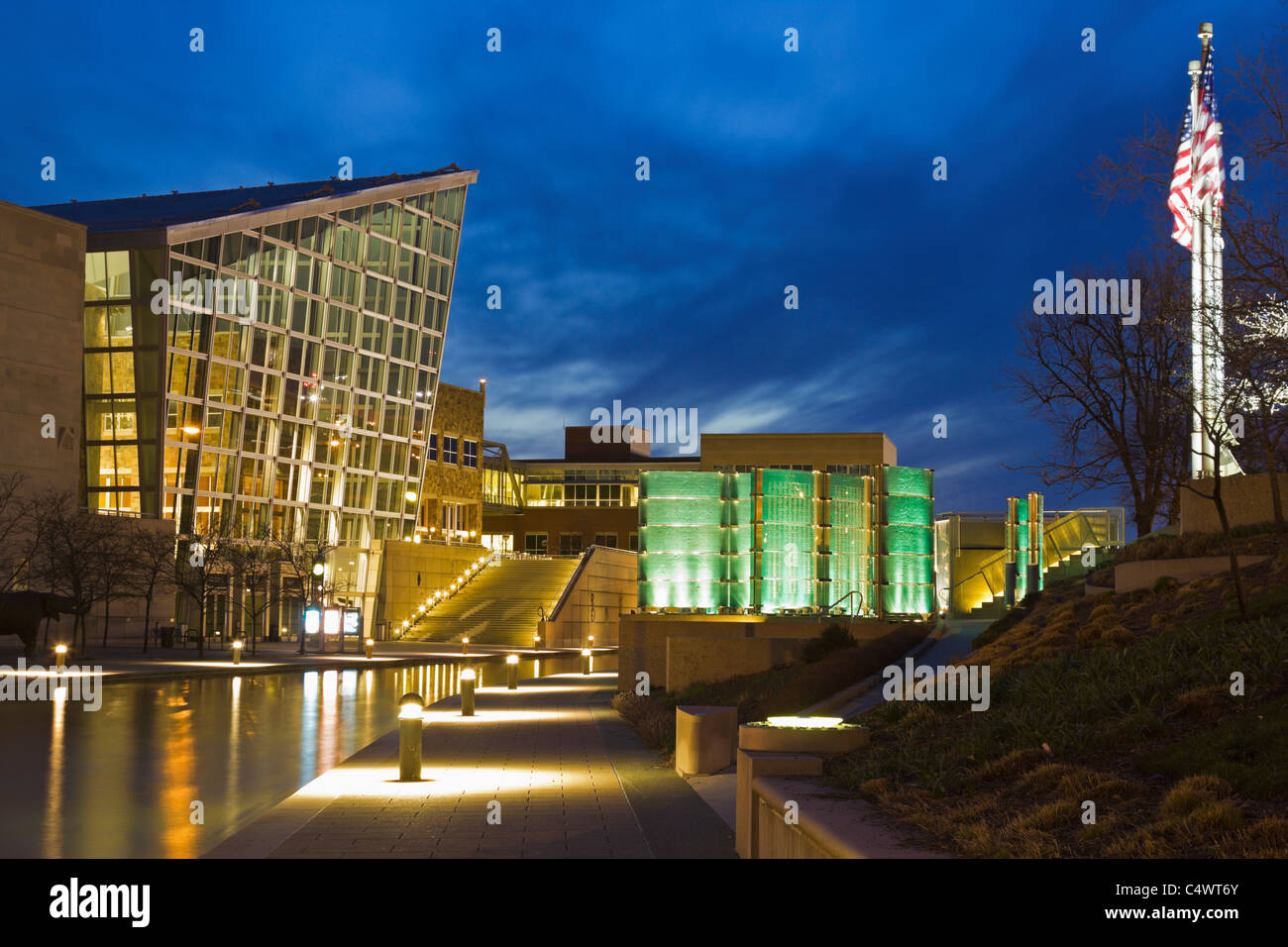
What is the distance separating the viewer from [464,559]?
7931cm

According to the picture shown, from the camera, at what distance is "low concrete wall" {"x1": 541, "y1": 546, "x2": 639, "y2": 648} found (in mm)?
65950

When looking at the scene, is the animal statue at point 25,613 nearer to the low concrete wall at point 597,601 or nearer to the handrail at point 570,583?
the low concrete wall at point 597,601

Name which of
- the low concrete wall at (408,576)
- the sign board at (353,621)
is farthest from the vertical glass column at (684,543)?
the low concrete wall at (408,576)

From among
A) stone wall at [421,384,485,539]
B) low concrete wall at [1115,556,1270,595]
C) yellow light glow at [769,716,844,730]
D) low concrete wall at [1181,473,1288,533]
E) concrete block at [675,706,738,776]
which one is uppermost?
stone wall at [421,384,485,539]

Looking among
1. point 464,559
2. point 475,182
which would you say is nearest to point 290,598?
point 464,559

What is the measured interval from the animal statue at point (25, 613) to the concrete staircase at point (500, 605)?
23.0 m

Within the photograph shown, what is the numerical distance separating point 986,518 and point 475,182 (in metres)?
44.3

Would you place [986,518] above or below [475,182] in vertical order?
below

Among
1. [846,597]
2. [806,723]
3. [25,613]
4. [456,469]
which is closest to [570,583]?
[456,469]

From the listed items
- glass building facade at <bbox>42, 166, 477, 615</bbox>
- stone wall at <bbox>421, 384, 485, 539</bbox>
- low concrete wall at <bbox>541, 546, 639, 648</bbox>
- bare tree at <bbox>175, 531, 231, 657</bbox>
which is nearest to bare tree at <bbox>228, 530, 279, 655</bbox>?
bare tree at <bbox>175, 531, 231, 657</bbox>

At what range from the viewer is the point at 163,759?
15898 mm

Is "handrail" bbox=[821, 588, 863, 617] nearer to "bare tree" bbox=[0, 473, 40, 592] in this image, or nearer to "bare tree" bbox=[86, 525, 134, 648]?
"bare tree" bbox=[86, 525, 134, 648]

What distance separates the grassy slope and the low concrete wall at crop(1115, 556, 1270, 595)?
259 inches
